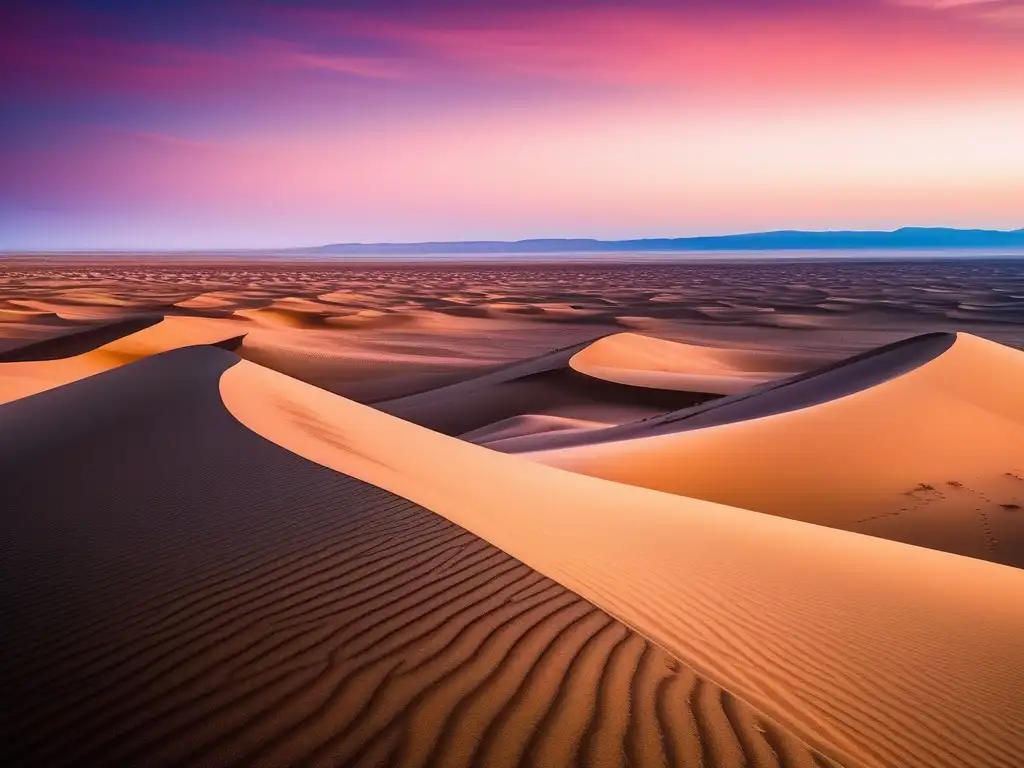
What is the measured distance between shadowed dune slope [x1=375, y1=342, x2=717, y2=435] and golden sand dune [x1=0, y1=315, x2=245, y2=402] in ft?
26.1

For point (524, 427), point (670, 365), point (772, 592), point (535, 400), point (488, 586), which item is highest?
point (488, 586)

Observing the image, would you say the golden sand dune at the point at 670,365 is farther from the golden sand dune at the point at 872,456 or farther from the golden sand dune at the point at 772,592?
the golden sand dune at the point at 772,592

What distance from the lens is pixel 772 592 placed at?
188 inches

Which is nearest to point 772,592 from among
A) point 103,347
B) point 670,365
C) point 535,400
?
point 535,400

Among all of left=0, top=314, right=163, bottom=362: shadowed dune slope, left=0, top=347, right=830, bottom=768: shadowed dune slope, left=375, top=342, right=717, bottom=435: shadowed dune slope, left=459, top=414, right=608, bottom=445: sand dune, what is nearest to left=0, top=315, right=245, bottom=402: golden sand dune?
left=0, top=314, right=163, bottom=362: shadowed dune slope

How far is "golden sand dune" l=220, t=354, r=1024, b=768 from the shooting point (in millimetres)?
3121

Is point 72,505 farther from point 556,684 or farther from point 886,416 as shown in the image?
point 886,416

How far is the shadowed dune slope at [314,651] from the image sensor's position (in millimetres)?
2328

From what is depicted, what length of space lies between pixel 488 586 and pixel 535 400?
14.8 meters

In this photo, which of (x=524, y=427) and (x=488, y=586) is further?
(x=524, y=427)

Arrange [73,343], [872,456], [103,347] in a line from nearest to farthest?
[872,456]
[103,347]
[73,343]

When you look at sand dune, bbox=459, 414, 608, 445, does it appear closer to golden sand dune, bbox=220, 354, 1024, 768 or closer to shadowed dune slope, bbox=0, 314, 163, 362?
golden sand dune, bbox=220, 354, 1024, 768

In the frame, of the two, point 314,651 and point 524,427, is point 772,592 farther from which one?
point 524,427

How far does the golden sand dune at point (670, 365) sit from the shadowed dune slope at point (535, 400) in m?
0.49
